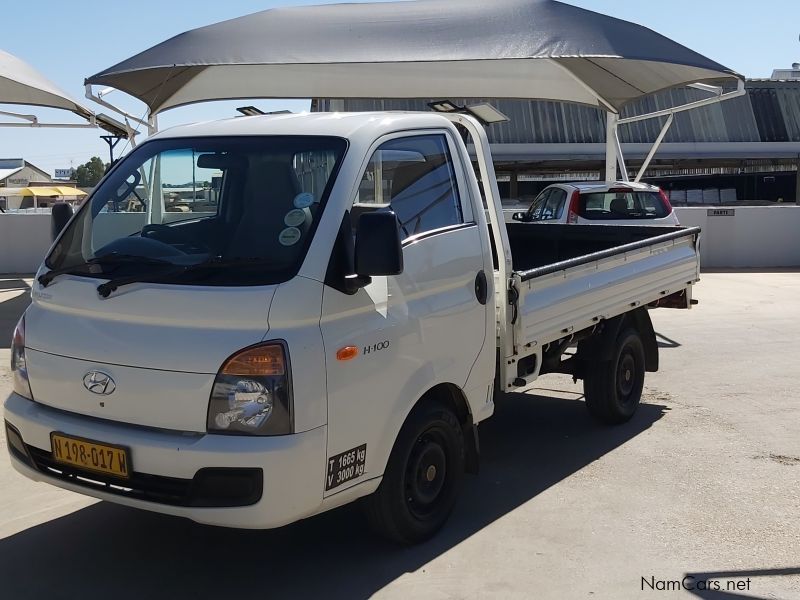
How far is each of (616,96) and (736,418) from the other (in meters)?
9.43

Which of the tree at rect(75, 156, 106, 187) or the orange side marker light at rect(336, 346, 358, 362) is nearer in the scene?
the orange side marker light at rect(336, 346, 358, 362)

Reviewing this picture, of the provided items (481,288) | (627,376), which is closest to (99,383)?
(481,288)

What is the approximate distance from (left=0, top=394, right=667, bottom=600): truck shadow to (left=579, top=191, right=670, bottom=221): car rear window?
A: 7791 mm

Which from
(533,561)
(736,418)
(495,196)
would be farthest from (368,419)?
(736,418)

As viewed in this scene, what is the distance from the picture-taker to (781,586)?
4152 mm

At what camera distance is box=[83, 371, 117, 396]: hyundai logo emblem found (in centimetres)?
378

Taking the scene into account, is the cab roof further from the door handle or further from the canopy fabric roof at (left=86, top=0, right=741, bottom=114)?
the canopy fabric roof at (left=86, top=0, right=741, bottom=114)

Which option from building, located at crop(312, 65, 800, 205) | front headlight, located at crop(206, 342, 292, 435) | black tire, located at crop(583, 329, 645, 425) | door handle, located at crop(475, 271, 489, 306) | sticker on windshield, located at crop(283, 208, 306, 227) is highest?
building, located at crop(312, 65, 800, 205)

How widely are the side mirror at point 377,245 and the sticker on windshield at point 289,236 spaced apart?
28 cm

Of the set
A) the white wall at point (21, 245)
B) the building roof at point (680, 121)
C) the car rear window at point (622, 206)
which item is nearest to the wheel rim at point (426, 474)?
the car rear window at point (622, 206)

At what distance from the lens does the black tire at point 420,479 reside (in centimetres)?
427

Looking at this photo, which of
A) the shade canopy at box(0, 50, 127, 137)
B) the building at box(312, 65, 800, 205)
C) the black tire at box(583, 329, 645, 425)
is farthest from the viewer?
the building at box(312, 65, 800, 205)

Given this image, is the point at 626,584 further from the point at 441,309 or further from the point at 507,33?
the point at 507,33

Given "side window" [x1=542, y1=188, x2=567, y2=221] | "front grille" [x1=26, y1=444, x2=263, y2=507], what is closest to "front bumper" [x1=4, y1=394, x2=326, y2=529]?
"front grille" [x1=26, y1=444, x2=263, y2=507]
